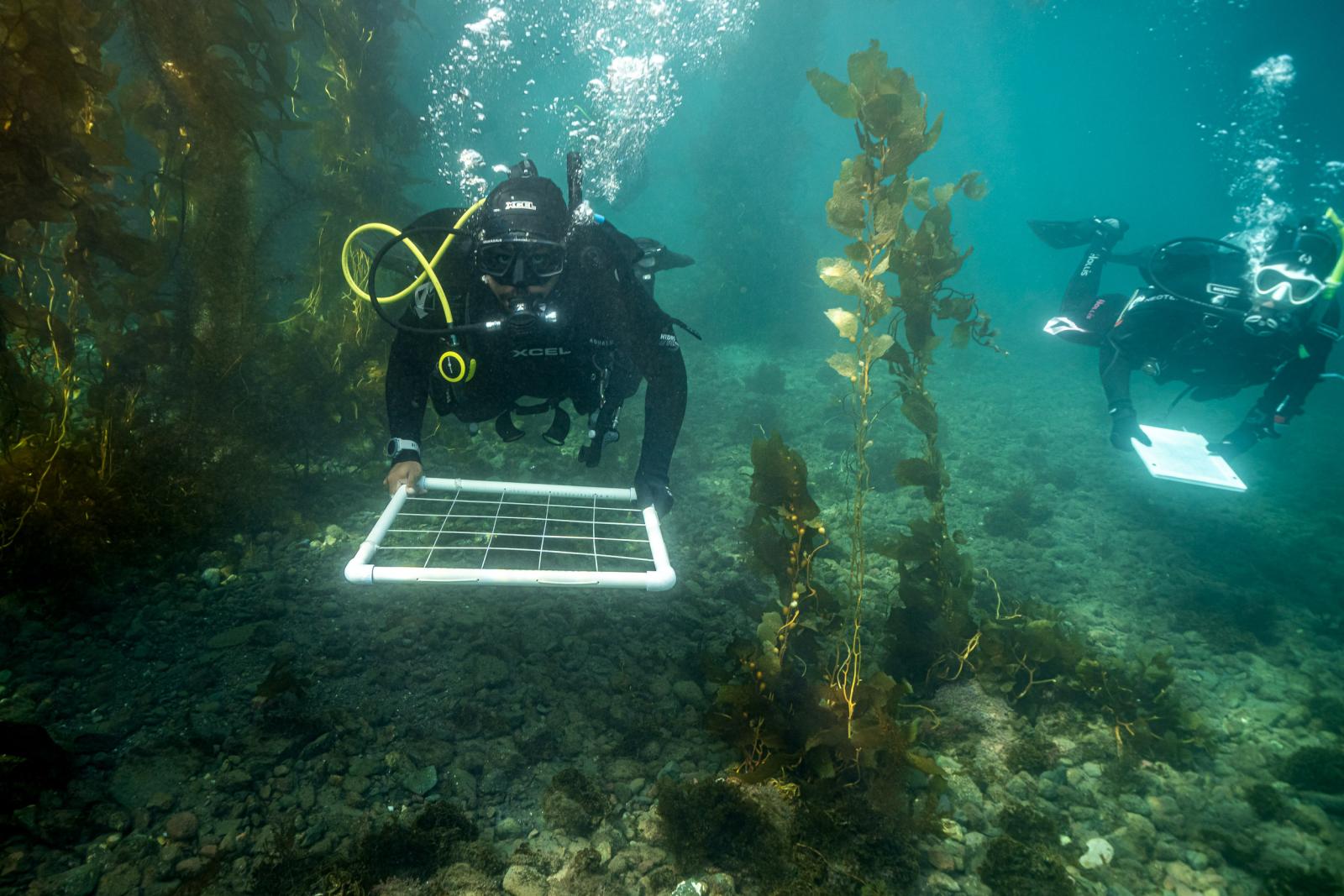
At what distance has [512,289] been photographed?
3799 mm

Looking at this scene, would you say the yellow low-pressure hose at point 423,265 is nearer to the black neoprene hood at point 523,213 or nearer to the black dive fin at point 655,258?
the black neoprene hood at point 523,213

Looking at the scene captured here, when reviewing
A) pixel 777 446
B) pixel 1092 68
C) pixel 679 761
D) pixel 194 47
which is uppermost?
pixel 1092 68

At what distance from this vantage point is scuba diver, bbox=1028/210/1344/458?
627 centimetres

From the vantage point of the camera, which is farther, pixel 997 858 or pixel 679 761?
pixel 679 761

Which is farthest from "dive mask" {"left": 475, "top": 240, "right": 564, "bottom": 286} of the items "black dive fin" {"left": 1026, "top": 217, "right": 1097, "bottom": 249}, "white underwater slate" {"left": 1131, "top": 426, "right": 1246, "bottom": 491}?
"black dive fin" {"left": 1026, "top": 217, "right": 1097, "bottom": 249}

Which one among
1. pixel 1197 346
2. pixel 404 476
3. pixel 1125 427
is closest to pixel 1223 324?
pixel 1197 346

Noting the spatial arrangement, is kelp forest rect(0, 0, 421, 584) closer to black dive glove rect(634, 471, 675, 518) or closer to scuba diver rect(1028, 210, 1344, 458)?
black dive glove rect(634, 471, 675, 518)

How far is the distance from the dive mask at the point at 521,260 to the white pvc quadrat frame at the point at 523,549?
1630 millimetres

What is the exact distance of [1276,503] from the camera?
33.2 feet

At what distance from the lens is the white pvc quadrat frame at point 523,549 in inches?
111

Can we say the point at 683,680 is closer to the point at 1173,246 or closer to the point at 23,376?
the point at 23,376

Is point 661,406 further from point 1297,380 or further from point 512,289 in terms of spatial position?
point 1297,380

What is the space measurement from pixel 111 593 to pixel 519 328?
3.37 m

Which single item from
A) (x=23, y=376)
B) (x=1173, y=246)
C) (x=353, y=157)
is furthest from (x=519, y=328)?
(x=1173, y=246)
